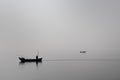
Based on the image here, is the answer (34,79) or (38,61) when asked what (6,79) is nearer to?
(34,79)

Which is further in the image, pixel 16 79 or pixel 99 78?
pixel 16 79

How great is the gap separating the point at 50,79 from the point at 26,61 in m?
63.3

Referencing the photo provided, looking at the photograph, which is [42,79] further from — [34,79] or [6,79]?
[6,79]

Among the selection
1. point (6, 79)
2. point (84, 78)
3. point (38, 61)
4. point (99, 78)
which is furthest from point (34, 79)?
point (38, 61)

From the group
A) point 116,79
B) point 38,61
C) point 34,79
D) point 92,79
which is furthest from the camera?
point 38,61

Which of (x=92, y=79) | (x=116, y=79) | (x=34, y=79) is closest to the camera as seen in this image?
(x=116, y=79)

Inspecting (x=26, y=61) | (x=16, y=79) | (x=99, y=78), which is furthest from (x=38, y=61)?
(x=99, y=78)

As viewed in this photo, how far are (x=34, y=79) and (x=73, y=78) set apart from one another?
8.02 m

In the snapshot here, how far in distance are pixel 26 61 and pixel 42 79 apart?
204ft

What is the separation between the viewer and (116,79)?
40.4 metres

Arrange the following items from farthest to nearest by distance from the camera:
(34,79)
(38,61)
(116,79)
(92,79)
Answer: (38,61), (34,79), (92,79), (116,79)

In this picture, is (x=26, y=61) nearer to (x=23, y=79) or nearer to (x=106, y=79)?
(x=23, y=79)

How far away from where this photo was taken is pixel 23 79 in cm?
4775

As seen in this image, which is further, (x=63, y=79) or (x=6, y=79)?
(x=6, y=79)
